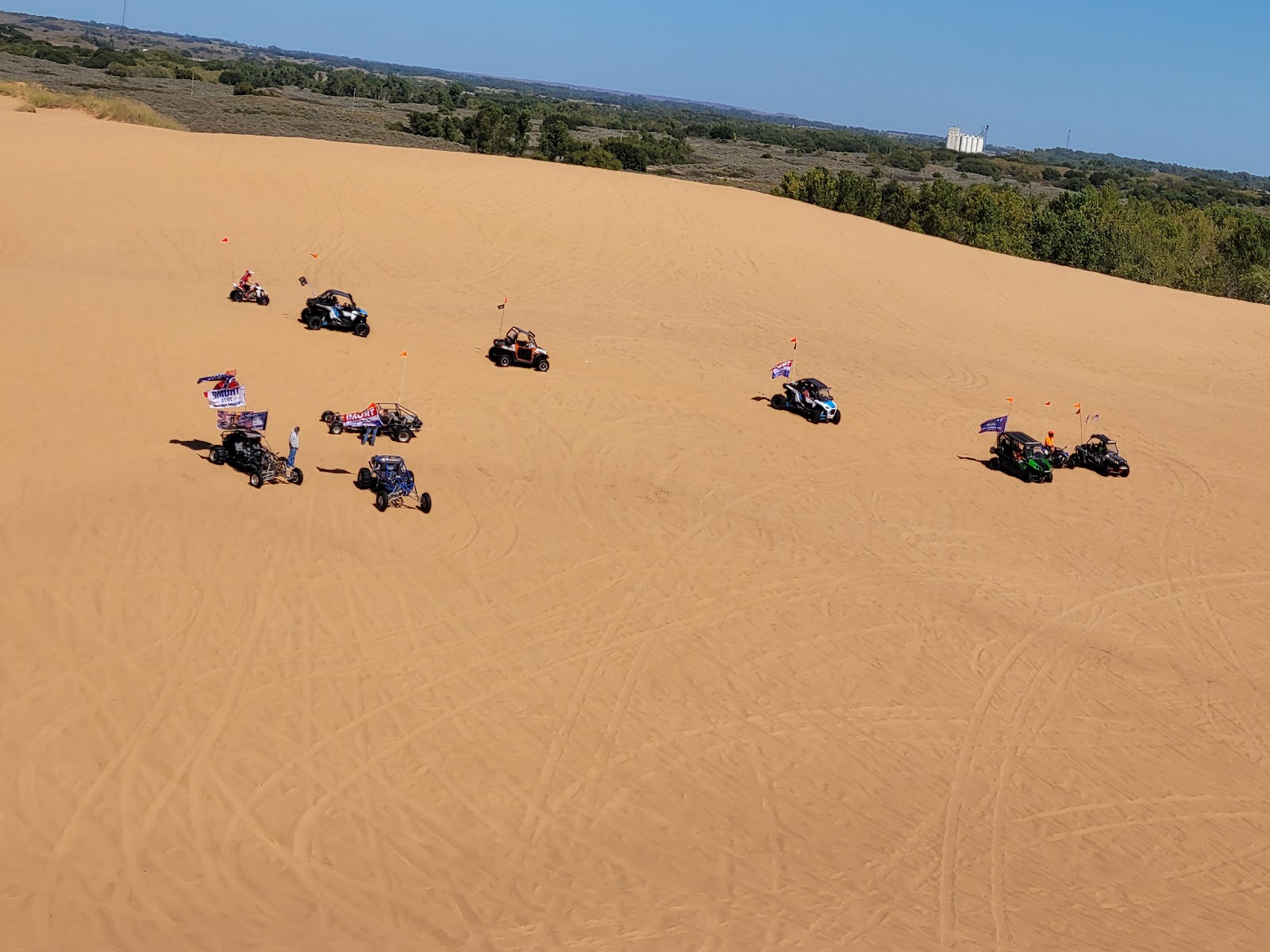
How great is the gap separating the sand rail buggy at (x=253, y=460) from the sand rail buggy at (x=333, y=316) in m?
8.10

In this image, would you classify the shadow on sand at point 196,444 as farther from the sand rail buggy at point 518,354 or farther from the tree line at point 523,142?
the tree line at point 523,142

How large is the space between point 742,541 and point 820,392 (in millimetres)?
7912

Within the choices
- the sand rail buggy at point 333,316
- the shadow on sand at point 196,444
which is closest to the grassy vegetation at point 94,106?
the sand rail buggy at point 333,316

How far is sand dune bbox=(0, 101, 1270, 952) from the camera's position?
10.9 meters

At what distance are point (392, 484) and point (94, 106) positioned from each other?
1556 inches

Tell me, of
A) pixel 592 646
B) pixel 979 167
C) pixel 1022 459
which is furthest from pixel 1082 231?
pixel 979 167

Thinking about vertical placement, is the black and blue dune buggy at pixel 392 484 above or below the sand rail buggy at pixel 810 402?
below

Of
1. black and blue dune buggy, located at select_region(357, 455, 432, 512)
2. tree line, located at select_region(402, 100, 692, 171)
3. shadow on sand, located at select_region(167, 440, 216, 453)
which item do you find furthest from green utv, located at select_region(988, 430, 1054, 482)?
tree line, located at select_region(402, 100, 692, 171)

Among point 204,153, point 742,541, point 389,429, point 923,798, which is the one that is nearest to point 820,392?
point 742,541

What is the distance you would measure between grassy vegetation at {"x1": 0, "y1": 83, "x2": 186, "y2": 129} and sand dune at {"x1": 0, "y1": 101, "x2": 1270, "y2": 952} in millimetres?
18091

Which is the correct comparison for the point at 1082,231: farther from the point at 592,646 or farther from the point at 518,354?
the point at 592,646

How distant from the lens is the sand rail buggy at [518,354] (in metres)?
26.0

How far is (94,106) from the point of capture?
48.2 metres

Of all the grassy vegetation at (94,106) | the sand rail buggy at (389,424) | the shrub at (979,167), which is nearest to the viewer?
the sand rail buggy at (389,424)
